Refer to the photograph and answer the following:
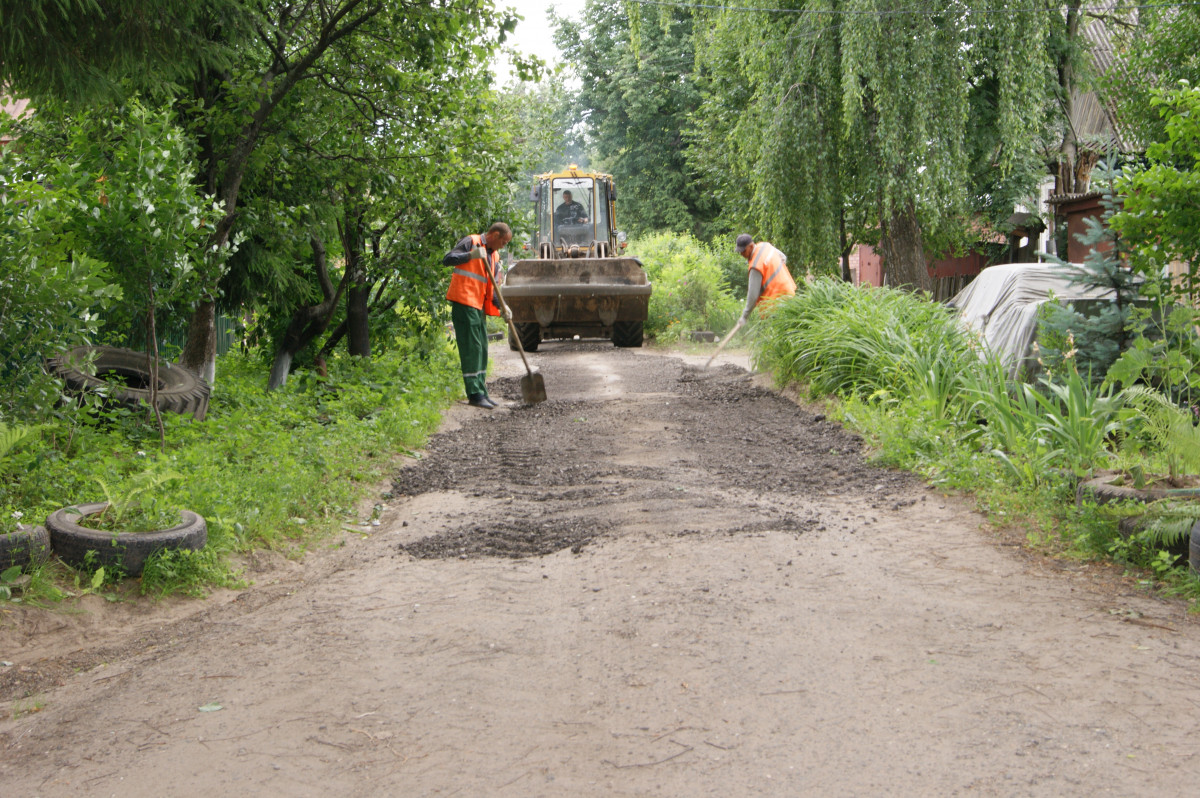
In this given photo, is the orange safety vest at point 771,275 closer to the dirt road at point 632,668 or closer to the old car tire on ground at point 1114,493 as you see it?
the dirt road at point 632,668

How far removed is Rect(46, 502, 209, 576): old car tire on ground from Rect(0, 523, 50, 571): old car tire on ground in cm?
9

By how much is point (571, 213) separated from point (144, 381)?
14.0m

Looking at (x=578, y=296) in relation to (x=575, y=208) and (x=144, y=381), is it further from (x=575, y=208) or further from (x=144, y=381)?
(x=144, y=381)

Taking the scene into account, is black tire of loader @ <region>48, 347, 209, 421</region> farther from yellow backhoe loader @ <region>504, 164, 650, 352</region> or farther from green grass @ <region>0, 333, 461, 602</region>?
yellow backhoe loader @ <region>504, 164, 650, 352</region>

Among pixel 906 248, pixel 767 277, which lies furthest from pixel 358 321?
pixel 906 248

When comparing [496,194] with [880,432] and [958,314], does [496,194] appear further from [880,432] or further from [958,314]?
[880,432]

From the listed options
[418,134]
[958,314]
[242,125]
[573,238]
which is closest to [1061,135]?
[573,238]

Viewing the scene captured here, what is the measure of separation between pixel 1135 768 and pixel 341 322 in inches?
440

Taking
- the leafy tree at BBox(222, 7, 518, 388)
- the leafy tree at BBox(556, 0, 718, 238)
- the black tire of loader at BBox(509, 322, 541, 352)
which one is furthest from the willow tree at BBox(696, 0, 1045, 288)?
the leafy tree at BBox(556, 0, 718, 238)

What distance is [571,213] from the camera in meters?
21.5

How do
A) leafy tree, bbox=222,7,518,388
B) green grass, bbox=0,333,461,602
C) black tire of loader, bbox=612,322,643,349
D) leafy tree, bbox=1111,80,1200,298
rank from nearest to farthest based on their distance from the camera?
green grass, bbox=0,333,461,602
leafy tree, bbox=1111,80,1200,298
leafy tree, bbox=222,7,518,388
black tire of loader, bbox=612,322,643,349

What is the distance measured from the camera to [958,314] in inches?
387

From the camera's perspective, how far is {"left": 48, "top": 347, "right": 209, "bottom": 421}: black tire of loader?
761 centimetres

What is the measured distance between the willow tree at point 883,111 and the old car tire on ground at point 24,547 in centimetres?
1094
